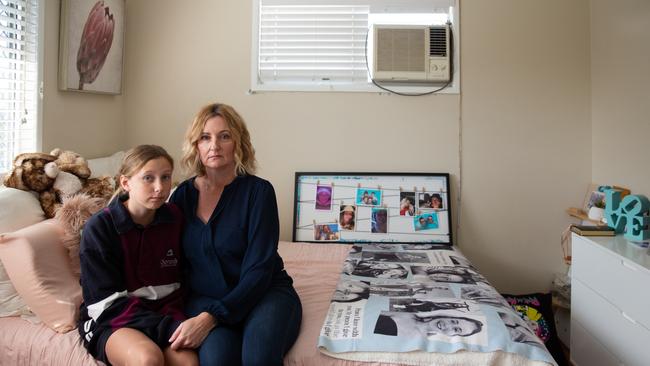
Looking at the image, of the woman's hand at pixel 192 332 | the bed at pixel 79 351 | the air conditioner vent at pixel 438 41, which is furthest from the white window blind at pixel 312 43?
the woman's hand at pixel 192 332

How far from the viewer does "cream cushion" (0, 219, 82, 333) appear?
Result: 1.49 m

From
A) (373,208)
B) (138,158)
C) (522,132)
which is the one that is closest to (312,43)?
(373,208)

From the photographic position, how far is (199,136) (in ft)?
5.24

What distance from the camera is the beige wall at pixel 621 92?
2162 mm

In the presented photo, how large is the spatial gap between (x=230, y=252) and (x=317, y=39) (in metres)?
1.74

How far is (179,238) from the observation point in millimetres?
1566

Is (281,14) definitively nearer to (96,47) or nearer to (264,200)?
(96,47)

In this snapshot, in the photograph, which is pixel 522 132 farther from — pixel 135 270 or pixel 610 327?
pixel 135 270

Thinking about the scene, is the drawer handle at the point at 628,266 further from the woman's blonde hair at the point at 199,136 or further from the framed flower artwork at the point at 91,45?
the framed flower artwork at the point at 91,45

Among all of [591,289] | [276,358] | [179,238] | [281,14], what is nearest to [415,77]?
[281,14]

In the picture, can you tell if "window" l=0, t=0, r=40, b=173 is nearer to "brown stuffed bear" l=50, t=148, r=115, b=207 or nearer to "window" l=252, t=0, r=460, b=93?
"brown stuffed bear" l=50, t=148, r=115, b=207

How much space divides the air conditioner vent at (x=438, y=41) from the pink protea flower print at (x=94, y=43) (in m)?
1.87

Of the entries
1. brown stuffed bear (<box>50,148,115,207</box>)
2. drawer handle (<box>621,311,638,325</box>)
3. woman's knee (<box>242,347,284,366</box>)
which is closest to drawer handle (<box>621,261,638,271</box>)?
drawer handle (<box>621,311,638,325</box>)

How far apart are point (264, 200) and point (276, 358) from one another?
522 mm
